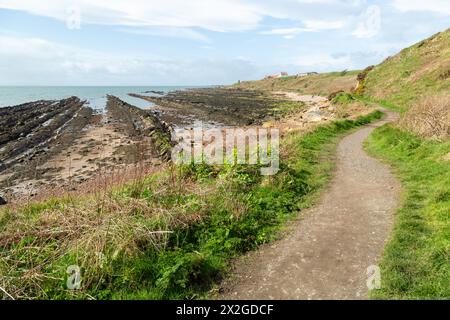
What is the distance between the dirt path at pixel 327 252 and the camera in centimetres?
592

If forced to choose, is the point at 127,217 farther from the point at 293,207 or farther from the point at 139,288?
the point at 293,207

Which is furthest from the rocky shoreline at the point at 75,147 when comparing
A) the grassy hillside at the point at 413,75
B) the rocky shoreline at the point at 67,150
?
the grassy hillside at the point at 413,75

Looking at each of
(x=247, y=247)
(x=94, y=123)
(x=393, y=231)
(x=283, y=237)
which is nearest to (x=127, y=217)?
(x=247, y=247)

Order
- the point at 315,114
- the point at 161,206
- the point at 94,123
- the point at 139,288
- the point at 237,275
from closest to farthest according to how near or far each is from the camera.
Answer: the point at 139,288 < the point at 237,275 < the point at 161,206 < the point at 315,114 < the point at 94,123

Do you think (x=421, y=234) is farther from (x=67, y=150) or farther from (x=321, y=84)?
(x=321, y=84)

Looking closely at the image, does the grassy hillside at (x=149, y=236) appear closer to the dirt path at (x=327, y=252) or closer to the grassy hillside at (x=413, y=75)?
the dirt path at (x=327, y=252)

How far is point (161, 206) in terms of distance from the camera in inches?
326

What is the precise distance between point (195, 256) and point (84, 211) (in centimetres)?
294

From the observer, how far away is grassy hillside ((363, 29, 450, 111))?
A: 31.2m

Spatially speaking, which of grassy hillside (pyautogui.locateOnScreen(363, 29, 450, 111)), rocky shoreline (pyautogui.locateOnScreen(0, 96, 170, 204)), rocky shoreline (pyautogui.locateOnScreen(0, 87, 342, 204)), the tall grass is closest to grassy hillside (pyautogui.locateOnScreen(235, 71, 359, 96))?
grassy hillside (pyautogui.locateOnScreen(363, 29, 450, 111))

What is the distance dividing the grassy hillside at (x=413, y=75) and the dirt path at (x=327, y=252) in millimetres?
19110

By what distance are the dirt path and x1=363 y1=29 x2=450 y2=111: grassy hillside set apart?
1911 cm

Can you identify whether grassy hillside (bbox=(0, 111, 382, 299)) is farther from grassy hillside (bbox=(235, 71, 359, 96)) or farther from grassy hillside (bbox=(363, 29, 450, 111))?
grassy hillside (bbox=(235, 71, 359, 96))

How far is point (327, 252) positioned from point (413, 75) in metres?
36.6
